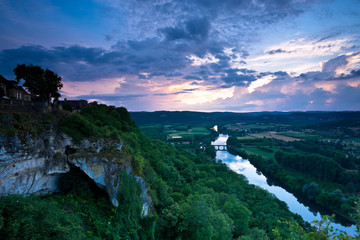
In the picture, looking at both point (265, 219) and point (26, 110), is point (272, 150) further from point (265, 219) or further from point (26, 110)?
point (26, 110)

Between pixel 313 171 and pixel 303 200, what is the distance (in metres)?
18.4

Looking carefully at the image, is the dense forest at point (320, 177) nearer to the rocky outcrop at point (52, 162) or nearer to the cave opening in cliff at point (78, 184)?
the rocky outcrop at point (52, 162)

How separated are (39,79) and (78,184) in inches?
520

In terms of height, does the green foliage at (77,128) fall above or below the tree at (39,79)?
below

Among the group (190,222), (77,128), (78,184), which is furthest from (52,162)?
(190,222)

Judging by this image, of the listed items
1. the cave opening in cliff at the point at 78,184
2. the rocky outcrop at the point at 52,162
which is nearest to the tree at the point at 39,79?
the rocky outcrop at the point at 52,162

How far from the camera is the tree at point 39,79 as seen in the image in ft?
63.1

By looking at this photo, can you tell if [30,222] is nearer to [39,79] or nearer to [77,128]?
[77,128]

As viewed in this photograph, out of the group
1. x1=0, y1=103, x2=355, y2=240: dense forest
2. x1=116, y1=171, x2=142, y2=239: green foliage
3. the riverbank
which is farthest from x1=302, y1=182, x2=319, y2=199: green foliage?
x1=116, y1=171, x2=142, y2=239: green foliage

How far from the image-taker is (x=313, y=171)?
5988cm

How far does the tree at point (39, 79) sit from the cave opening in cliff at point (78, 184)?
32.8 feet

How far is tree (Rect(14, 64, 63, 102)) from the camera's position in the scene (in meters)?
19.2

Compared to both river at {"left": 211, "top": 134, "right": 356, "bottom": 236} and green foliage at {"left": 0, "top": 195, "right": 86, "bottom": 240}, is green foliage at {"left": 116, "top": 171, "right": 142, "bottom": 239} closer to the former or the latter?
green foliage at {"left": 0, "top": 195, "right": 86, "bottom": 240}

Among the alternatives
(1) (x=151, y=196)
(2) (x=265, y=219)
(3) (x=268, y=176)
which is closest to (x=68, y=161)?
(1) (x=151, y=196)
